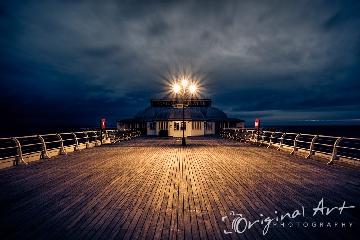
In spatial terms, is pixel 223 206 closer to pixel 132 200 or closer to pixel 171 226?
pixel 171 226

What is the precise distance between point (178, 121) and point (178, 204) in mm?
26709

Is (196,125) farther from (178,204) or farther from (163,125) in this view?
(178,204)

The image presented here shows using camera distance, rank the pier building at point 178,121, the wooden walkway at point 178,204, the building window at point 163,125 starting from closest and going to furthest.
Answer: the wooden walkway at point 178,204 < the pier building at point 178,121 < the building window at point 163,125

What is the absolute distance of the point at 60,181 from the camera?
6871mm

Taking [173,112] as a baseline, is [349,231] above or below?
below

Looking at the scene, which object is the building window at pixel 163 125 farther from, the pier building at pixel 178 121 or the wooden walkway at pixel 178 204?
the wooden walkway at pixel 178 204

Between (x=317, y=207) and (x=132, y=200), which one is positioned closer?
(x=317, y=207)

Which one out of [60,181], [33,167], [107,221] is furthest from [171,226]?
[33,167]

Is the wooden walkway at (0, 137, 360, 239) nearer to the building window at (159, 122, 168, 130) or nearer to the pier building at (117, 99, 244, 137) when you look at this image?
the pier building at (117, 99, 244, 137)

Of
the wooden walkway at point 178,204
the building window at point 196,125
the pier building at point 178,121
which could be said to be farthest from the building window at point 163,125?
the wooden walkway at point 178,204

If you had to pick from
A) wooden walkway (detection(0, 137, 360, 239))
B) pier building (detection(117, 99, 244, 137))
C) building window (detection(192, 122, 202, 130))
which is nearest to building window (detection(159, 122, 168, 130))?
pier building (detection(117, 99, 244, 137))

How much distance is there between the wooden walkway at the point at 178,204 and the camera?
3688mm

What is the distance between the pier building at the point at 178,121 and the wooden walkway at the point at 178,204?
758 inches

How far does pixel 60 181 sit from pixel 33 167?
3.36 m
